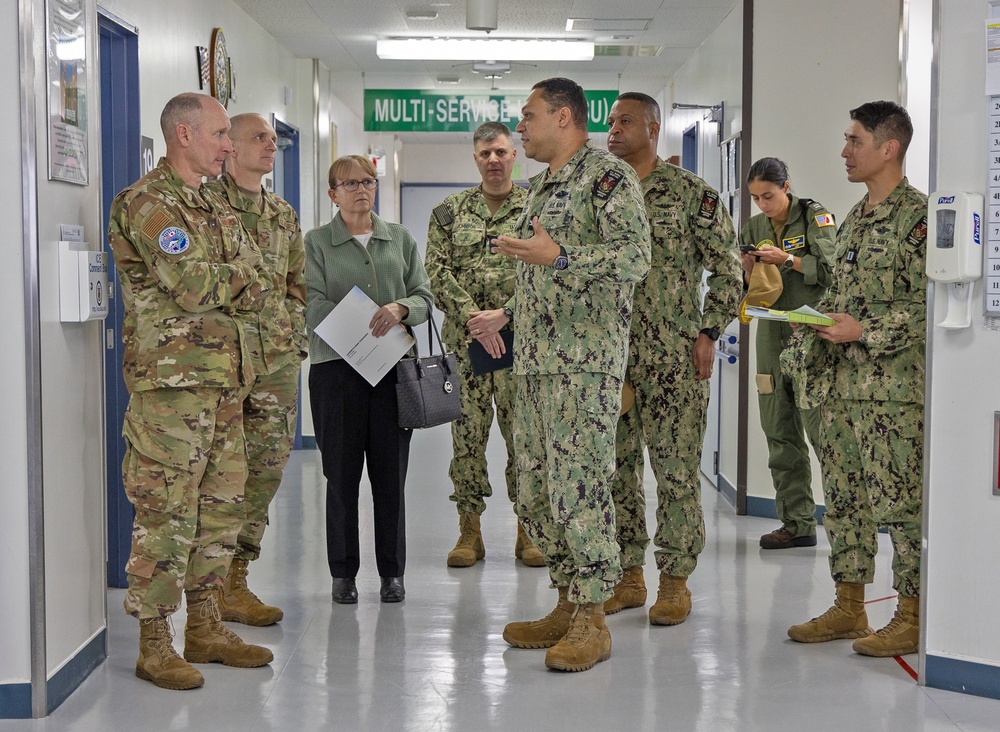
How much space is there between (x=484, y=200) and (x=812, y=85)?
2.06m

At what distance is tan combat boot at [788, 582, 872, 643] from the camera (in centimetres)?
357

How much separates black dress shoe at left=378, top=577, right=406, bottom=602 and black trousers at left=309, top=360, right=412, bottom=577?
4 cm

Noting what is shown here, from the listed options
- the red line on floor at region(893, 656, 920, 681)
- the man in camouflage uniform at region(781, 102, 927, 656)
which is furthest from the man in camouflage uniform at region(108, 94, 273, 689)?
the red line on floor at region(893, 656, 920, 681)

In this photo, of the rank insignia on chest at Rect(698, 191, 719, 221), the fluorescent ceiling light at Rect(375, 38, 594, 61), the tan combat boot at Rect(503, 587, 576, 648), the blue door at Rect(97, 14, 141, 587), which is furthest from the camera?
the fluorescent ceiling light at Rect(375, 38, 594, 61)

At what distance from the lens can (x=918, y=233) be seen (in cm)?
329

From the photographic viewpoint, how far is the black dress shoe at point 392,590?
13.2ft

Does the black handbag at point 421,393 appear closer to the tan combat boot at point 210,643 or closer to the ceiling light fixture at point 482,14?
the tan combat boot at point 210,643

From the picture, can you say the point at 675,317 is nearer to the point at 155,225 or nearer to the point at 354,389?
the point at 354,389

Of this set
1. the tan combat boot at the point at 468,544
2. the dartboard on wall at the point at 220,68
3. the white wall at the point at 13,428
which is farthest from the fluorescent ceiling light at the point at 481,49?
the white wall at the point at 13,428

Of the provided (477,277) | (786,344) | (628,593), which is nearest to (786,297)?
(786,344)

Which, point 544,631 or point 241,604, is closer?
point 544,631

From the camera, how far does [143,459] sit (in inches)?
119

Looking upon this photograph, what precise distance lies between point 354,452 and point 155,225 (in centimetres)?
129

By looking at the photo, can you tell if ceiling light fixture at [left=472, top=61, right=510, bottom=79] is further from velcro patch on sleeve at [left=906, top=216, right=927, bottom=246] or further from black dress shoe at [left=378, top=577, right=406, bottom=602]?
Answer: velcro patch on sleeve at [left=906, top=216, right=927, bottom=246]
